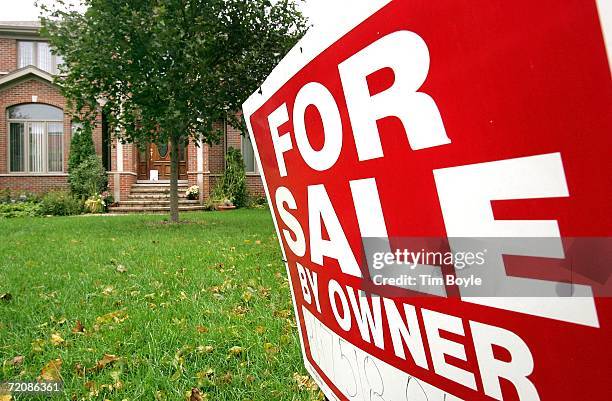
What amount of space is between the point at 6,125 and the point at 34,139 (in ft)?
3.88

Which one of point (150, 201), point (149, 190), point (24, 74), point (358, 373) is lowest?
point (358, 373)

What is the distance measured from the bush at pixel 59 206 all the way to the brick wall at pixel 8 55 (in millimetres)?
7805

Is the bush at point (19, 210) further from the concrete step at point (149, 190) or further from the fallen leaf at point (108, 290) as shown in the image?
the fallen leaf at point (108, 290)

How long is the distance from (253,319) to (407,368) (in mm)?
2769

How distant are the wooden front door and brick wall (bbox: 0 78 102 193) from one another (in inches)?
86.1

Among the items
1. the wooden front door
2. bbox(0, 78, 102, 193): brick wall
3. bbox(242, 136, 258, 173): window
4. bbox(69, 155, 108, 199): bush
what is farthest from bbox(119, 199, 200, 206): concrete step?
bbox(242, 136, 258, 173): window

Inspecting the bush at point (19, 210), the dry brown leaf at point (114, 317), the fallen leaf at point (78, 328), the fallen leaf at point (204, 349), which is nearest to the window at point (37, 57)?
the bush at point (19, 210)

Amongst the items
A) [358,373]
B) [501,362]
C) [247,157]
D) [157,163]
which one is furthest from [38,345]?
[157,163]

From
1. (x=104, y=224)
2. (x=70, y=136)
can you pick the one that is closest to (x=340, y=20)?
(x=104, y=224)

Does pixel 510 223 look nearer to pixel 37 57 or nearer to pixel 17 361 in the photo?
pixel 17 361

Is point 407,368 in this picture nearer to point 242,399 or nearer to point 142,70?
point 242,399

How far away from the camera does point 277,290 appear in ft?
14.1

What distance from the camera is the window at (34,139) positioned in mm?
18547

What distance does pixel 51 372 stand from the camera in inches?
101
